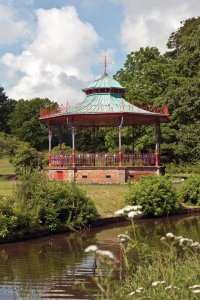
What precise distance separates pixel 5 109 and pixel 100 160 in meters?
68.9

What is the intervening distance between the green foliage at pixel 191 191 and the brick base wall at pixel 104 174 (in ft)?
18.7

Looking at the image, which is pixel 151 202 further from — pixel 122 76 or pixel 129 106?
pixel 122 76

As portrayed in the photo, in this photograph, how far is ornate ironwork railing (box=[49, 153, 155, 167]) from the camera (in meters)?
34.6

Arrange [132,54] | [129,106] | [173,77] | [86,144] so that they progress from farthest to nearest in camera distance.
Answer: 1. [86,144]
2. [132,54]
3. [173,77]
4. [129,106]

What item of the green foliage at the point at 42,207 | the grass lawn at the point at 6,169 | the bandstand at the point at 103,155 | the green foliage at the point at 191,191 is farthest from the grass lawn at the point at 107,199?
the grass lawn at the point at 6,169

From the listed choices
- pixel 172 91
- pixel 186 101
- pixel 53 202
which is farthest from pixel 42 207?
pixel 172 91

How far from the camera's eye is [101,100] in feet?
116

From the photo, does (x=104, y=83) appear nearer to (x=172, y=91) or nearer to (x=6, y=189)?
(x=172, y=91)

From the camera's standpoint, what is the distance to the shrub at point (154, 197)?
24953mm

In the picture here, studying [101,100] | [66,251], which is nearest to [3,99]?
[101,100]

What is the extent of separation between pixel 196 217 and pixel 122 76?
28155mm

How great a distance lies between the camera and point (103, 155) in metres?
34.7

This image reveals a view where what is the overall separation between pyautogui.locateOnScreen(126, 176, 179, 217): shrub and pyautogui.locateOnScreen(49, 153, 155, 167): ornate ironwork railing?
857 centimetres

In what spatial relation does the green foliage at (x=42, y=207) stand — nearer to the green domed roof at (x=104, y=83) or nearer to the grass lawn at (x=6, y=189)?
the grass lawn at (x=6, y=189)
